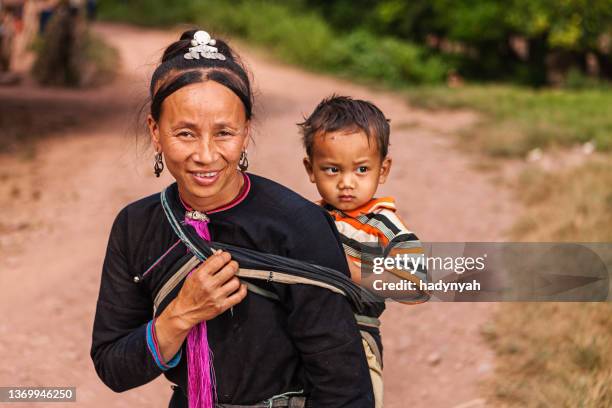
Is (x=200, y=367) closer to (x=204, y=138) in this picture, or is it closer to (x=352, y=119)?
(x=204, y=138)

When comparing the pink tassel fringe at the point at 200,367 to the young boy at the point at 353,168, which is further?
the young boy at the point at 353,168

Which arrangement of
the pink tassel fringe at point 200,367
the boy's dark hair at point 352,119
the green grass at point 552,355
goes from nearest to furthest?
1. the pink tassel fringe at point 200,367
2. the boy's dark hair at point 352,119
3. the green grass at point 552,355

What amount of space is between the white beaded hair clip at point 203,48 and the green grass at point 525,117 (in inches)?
276

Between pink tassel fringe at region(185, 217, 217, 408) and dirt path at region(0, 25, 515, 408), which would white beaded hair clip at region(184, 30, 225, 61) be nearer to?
dirt path at region(0, 25, 515, 408)

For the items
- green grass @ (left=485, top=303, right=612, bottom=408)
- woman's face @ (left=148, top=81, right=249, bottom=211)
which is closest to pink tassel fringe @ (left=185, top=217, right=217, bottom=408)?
woman's face @ (left=148, top=81, right=249, bottom=211)

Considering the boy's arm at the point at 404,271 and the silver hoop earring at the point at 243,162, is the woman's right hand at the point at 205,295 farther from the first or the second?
the boy's arm at the point at 404,271

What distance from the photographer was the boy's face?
2.21 m

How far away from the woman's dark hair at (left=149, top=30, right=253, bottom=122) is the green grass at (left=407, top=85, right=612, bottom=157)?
7016 millimetres

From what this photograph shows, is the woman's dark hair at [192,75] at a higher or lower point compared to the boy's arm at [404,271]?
higher

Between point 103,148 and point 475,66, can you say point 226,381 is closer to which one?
point 103,148

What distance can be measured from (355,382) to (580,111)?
928cm

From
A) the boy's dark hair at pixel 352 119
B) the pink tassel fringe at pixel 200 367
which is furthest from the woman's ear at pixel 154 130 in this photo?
the boy's dark hair at pixel 352 119

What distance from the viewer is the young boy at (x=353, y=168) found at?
214cm

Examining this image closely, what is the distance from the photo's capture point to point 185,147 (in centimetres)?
173
